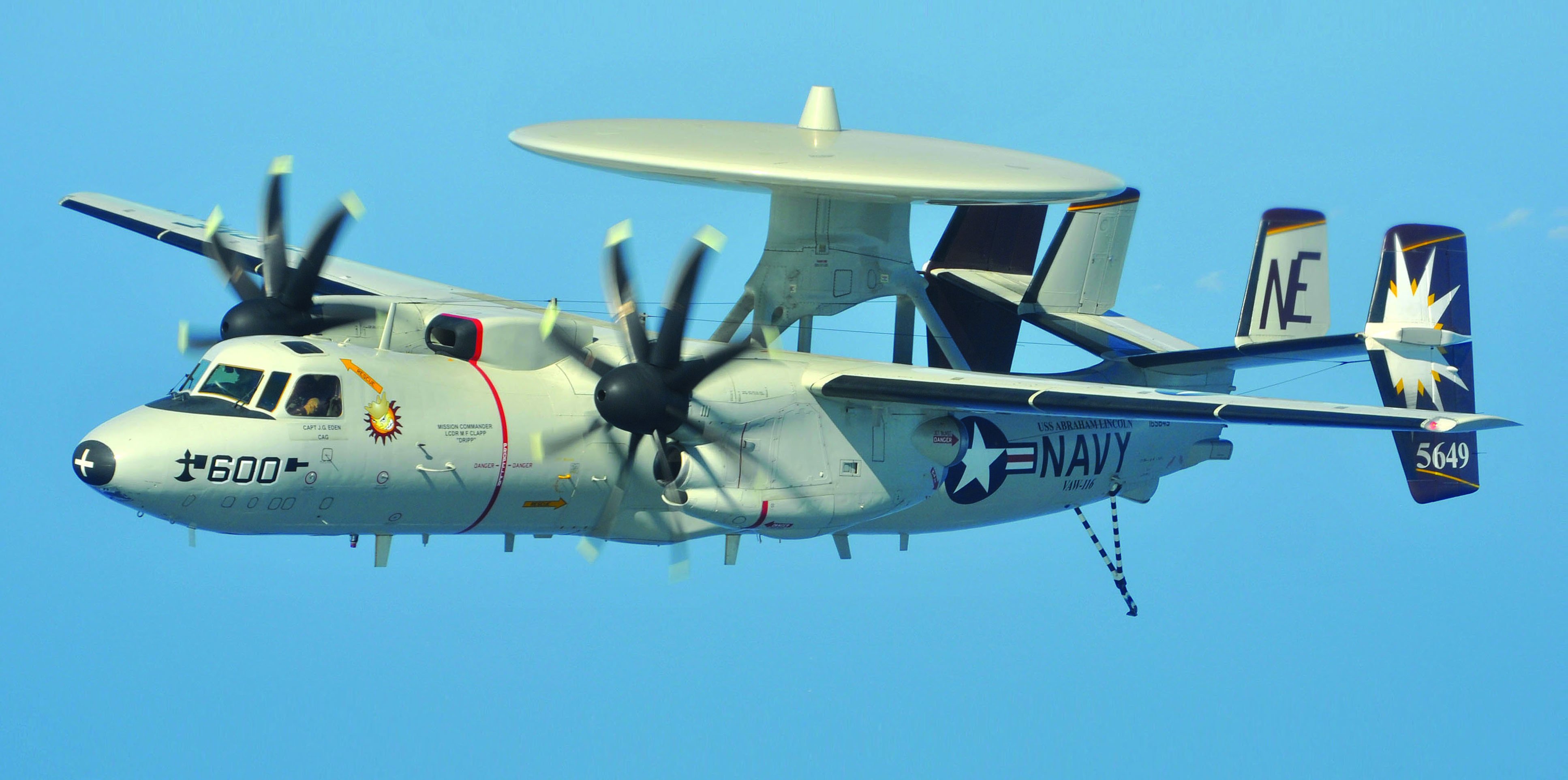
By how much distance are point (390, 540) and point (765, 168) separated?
6063 mm

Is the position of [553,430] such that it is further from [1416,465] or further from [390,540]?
[1416,465]

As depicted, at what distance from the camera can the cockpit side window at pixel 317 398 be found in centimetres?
1711

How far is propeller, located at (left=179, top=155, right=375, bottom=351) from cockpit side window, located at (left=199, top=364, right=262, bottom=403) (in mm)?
2336

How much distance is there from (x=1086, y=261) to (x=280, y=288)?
11.7 m

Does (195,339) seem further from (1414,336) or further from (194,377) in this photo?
(1414,336)

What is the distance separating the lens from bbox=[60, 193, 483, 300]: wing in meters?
23.8

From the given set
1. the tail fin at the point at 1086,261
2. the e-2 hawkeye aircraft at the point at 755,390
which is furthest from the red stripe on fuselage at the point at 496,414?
the tail fin at the point at 1086,261

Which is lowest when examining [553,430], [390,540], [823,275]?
[390,540]

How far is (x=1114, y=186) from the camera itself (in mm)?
20094

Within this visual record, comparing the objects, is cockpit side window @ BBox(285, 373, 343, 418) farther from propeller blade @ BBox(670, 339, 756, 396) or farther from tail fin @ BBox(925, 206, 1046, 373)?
tail fin @ BBox(925, 206, 1046, 373)

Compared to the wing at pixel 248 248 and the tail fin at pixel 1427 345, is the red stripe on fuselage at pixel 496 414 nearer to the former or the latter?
the wing at pixel 248 248

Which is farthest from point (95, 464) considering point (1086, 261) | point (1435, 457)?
point (1435, 457)

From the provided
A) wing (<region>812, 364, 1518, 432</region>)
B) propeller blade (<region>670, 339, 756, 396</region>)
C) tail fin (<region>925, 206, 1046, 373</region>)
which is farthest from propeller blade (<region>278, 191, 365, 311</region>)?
tail fin (<region>925, 206, 1046, 373</region>)

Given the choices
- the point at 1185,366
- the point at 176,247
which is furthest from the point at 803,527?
the point at 176,247
